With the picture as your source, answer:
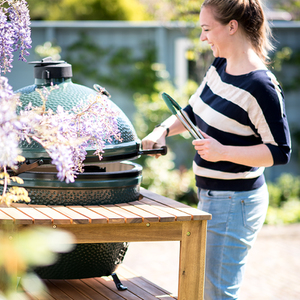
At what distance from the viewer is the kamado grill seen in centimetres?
186

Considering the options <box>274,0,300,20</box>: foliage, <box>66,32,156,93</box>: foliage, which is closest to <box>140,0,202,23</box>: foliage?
<box>66,32,156,93</box>: foliage

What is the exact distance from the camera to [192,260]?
177cm

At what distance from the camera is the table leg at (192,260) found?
5.77 feet

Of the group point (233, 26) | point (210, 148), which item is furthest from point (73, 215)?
point (233, 26)

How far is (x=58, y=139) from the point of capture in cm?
125

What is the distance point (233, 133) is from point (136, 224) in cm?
57

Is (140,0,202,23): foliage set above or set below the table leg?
above

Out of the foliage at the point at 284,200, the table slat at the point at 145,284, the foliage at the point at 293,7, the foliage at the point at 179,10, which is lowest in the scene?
the foliage at the point at 284,200

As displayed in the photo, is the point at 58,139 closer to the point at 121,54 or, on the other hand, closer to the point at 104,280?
the point at 104,280

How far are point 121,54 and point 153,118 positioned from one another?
1218 millimetres

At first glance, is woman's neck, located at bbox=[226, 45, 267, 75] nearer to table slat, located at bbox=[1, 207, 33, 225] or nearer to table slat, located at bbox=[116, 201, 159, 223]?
table slat, located at bbox=[116, 201, 159, 223]

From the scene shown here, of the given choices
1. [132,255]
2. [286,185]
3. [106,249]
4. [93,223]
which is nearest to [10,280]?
[93,223]

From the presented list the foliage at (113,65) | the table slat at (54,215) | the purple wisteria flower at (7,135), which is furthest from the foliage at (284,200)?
the purple wisteria flower at (7,135)

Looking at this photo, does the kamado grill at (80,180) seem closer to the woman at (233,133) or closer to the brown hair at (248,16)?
the woman at (233,133)
